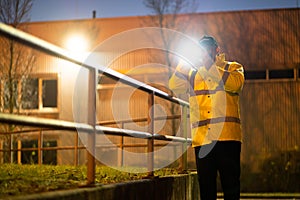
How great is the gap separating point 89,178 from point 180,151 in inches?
157

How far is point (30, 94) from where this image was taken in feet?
79.8

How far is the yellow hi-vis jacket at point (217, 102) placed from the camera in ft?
20.6

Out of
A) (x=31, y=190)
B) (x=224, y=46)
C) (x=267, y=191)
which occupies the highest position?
(x=224, y=46)

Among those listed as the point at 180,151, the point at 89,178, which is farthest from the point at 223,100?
the point at 180,151

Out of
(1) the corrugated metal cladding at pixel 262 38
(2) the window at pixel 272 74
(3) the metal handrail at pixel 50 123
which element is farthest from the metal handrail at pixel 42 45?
(2) the window at pixel 272 74

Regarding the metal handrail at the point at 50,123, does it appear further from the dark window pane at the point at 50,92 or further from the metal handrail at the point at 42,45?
the dark window pane at the point at 50,92

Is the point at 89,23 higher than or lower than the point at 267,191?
higher

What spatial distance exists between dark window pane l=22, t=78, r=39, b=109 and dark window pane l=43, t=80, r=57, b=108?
120 centimetres

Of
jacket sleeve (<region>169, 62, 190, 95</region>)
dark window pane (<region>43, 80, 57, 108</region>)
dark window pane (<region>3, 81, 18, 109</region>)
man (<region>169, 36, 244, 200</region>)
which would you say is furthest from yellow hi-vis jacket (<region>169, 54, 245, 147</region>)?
dark window pane (<region>43, 80, 57, 108</region>)

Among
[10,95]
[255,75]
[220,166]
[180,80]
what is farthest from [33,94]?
[220,166]

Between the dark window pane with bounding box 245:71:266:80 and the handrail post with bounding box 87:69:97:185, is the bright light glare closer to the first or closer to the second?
the dark window pane with bounding box 245:71:266:80

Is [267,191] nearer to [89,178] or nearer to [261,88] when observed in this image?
[261,88]

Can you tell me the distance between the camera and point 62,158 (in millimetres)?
25688

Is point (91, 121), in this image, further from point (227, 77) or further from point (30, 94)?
point (30, 94)
